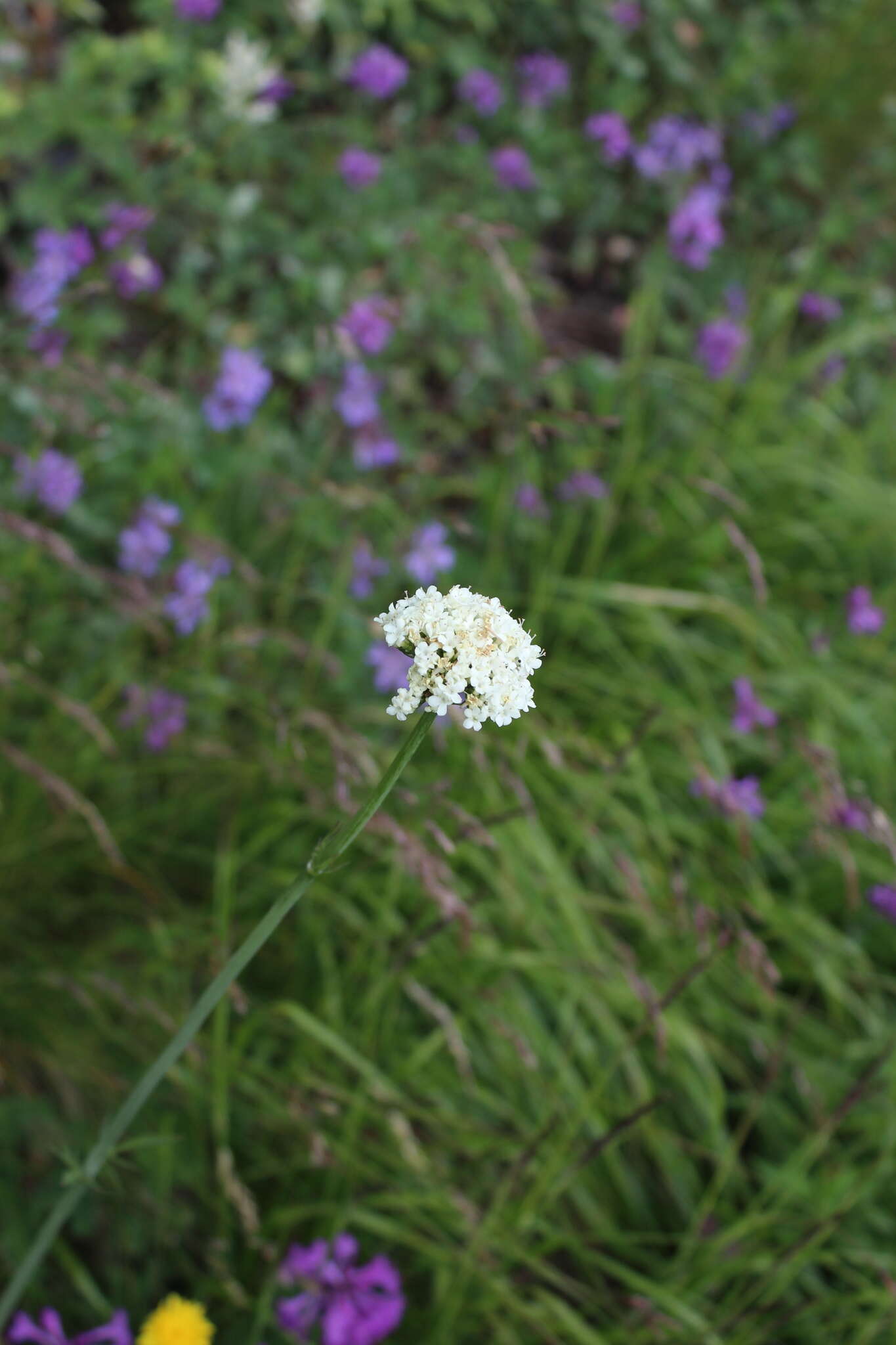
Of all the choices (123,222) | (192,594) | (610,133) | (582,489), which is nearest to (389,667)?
(192,594)

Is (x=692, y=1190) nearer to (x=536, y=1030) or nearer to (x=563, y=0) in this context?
(x=536, y=1030)

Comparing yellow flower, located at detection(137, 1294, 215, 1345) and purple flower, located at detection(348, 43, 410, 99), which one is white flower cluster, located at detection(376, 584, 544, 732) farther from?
purple flower, located at detection(348, 43, 410, 99)

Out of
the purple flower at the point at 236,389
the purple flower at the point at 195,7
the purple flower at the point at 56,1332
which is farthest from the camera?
the purple flower at the point at 195,7

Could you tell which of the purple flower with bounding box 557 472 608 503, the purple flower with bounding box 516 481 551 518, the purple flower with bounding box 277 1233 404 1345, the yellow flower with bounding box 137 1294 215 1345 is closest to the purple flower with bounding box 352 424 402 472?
the purple flower with bounding box 516 481 551 518

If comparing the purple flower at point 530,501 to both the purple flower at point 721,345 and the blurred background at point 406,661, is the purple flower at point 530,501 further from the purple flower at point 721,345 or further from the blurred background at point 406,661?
the purple flower at point 721,345

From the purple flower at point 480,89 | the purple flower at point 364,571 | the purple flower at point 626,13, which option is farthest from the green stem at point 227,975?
the purple flower at point 626,13

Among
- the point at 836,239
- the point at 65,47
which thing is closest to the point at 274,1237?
the point at 65,47
